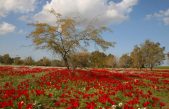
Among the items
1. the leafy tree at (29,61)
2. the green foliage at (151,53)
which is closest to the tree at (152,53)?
the green foliage at (151,53)

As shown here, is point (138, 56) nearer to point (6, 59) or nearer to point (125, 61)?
point (6, 59)

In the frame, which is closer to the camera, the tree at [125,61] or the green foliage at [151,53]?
the green foliage at [151,53]

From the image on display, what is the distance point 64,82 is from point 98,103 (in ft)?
26.2

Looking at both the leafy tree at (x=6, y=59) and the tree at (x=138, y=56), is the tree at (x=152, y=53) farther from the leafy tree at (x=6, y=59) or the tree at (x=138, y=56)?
the leafy tree at (x=6, y=59)

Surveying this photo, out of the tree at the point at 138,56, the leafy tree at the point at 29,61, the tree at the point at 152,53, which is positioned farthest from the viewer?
the leafy tree at the point at 29,61

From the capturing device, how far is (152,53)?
70062mm

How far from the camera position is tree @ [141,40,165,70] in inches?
2739

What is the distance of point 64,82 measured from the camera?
839 inches

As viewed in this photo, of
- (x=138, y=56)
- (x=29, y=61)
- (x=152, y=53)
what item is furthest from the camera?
(x=29, y=61)

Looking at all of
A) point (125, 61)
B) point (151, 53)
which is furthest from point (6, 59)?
point (125, 61)

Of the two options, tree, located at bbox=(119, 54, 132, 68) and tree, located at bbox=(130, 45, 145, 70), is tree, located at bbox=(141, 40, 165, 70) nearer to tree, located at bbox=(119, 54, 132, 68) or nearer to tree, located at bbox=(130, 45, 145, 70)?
tree, located at bbox=(130, 45, 145, 70)

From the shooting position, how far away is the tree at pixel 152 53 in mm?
69562

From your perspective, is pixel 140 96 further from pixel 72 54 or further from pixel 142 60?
pixel 142 60

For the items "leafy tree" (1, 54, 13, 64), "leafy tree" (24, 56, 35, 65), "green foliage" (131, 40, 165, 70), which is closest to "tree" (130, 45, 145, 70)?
"green foliage" (131, 40, 165, 70)
